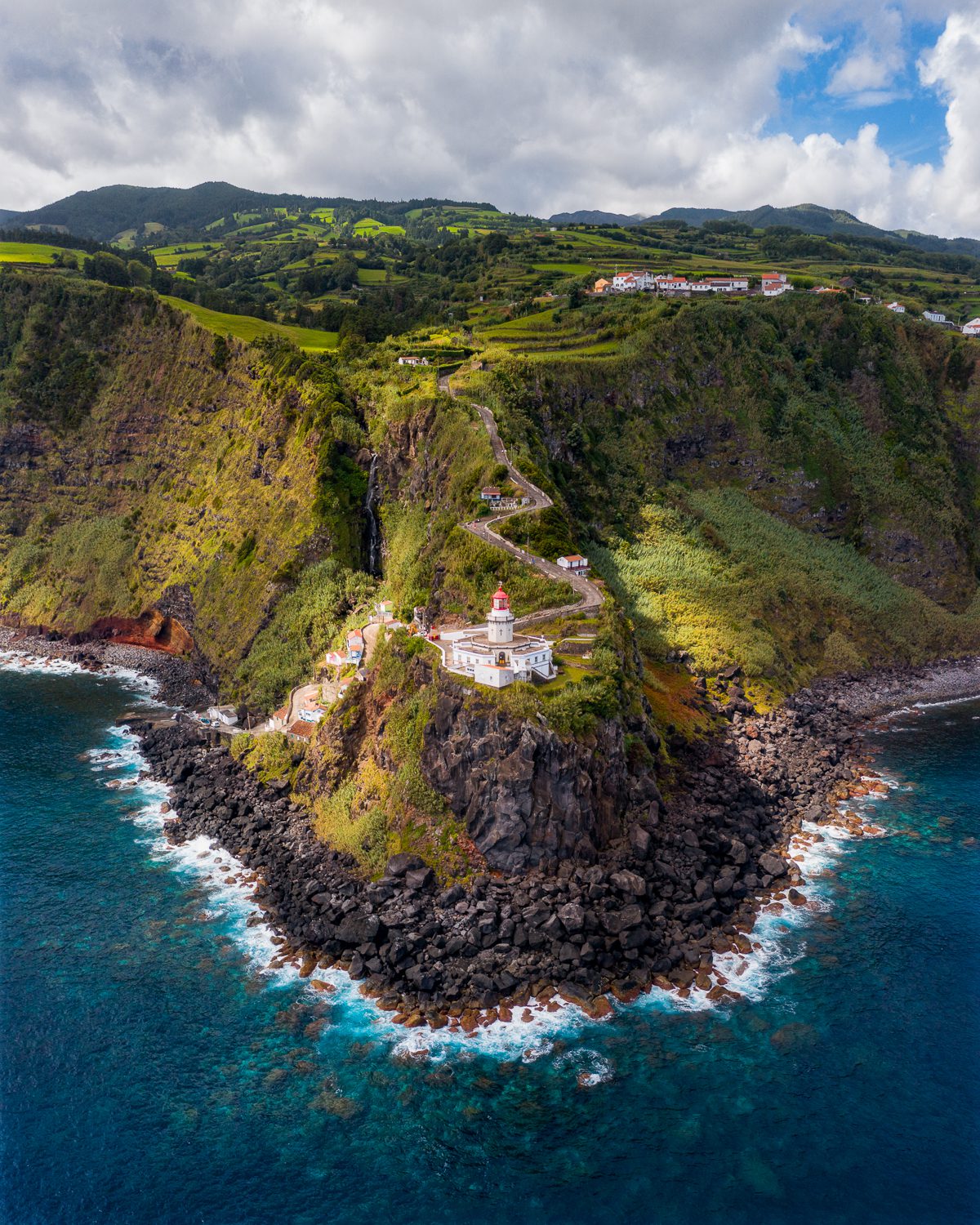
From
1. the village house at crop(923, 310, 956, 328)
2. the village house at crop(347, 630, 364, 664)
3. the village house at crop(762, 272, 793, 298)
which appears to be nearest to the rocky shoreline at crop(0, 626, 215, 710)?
the village house at crop(347, 630, 364, 664)

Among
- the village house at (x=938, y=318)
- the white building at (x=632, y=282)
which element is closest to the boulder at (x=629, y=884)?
the white building at (x=632, y=282)

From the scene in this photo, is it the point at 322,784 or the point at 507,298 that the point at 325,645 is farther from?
the point at 507,298

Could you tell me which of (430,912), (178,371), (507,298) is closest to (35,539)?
(178,371)

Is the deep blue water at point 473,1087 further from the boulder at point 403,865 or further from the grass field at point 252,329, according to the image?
the grass field at point 252,329

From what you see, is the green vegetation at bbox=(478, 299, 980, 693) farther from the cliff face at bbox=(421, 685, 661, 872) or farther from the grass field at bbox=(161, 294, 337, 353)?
the grass field at bbox=(161, 294, 337, 353)

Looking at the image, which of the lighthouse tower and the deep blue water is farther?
the lighthouse tower
